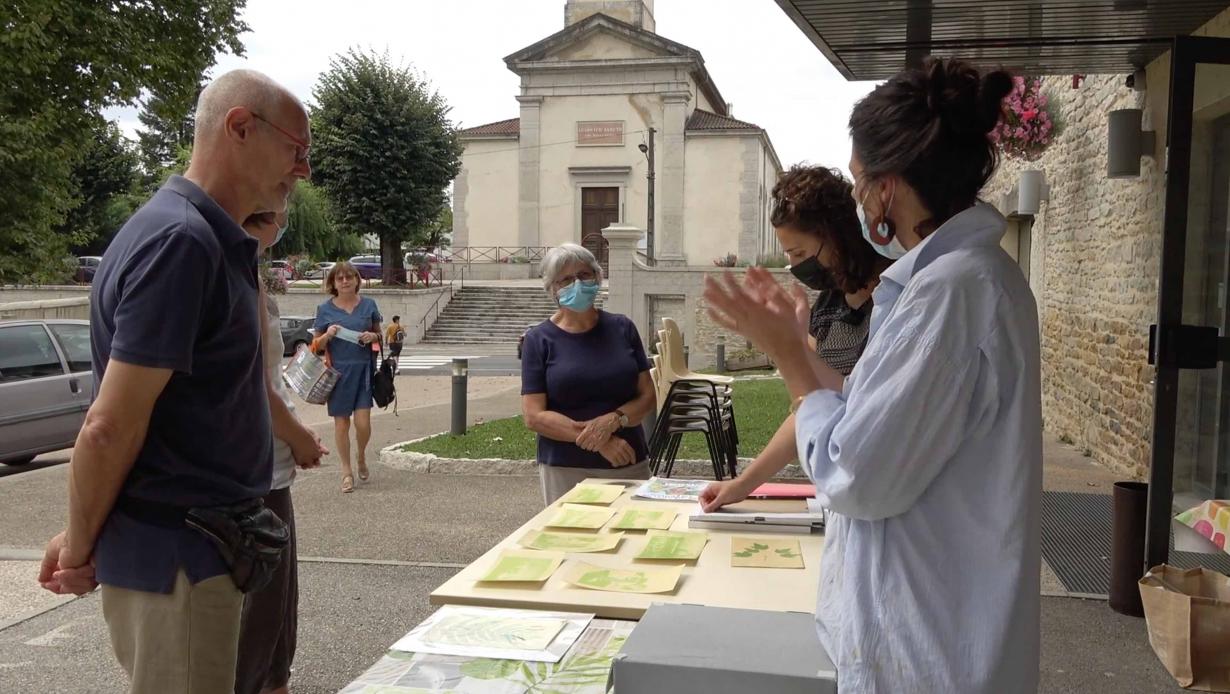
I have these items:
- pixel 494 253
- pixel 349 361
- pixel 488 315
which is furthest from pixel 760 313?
pixel 494 253

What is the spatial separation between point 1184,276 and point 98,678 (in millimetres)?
5433

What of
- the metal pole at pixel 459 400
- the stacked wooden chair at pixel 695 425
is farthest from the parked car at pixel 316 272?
the stacked wooden chair at pixel 695 425

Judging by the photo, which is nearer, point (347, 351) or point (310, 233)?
point (347, 351)

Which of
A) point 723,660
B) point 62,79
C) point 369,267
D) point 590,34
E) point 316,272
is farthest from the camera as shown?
point 316,272

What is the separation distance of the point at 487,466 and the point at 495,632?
6.80 metres

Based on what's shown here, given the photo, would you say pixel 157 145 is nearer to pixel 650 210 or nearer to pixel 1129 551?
pixel 650 210

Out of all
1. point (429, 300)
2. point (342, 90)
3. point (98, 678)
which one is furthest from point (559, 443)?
point (342, 90)

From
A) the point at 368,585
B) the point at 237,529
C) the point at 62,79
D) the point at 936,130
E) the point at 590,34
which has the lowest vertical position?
the point at 368,585

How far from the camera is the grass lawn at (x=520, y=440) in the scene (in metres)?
9.53

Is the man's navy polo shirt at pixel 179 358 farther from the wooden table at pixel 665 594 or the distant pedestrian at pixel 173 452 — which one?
the wooden table at pixel 665 594

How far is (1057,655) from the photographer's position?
4.48 m

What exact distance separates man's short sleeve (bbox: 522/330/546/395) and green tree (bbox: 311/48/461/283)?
101 feet

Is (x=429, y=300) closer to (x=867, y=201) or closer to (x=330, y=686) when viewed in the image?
(x=330, y=686)

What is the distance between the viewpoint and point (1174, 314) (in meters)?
5.02
